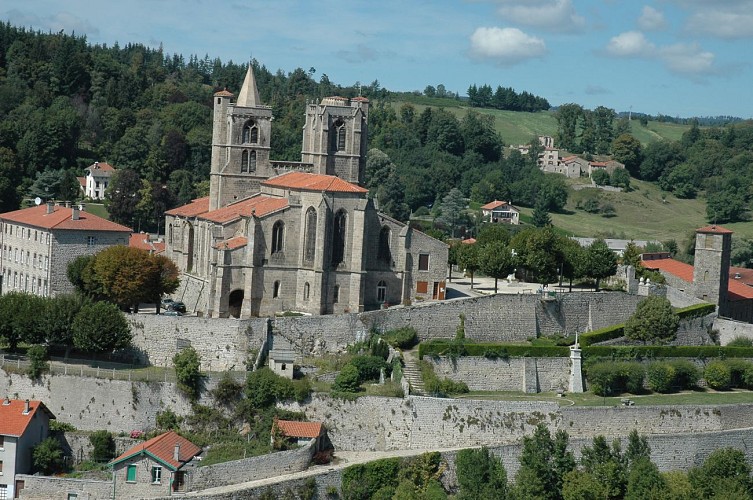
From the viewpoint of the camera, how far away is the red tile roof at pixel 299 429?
141 ft

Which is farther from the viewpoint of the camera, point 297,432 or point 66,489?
point 297,432

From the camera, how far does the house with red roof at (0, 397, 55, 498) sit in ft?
137

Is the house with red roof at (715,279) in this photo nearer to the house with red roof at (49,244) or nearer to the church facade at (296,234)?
the church facade at (296,234)

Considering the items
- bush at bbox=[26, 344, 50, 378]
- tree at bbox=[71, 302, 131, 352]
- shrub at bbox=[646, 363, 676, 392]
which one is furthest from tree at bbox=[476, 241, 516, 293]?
bush at bbox=[26, 344, 50, 378]

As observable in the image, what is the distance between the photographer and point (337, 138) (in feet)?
→ 186

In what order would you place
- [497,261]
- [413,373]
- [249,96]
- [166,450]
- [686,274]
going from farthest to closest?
1. [686,274]
2. [249,96]
3. [497,261]
4. [413,373]
5. [166,450]

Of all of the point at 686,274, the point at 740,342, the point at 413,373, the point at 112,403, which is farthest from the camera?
the point at 686,274

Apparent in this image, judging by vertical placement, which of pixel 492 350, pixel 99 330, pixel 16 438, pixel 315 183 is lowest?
pixel 16 438

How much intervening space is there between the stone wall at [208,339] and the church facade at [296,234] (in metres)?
2.37

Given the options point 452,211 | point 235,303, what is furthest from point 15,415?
point 452,211

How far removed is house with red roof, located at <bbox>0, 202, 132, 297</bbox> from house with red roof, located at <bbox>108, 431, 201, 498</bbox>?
44.3 ft

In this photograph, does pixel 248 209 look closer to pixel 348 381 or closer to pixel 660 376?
pixel 348 381

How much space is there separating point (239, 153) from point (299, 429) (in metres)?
→ 17.9

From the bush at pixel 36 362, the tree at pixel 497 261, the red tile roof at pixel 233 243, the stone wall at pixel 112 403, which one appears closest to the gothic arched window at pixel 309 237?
the red tile roof at pixel 233 243
